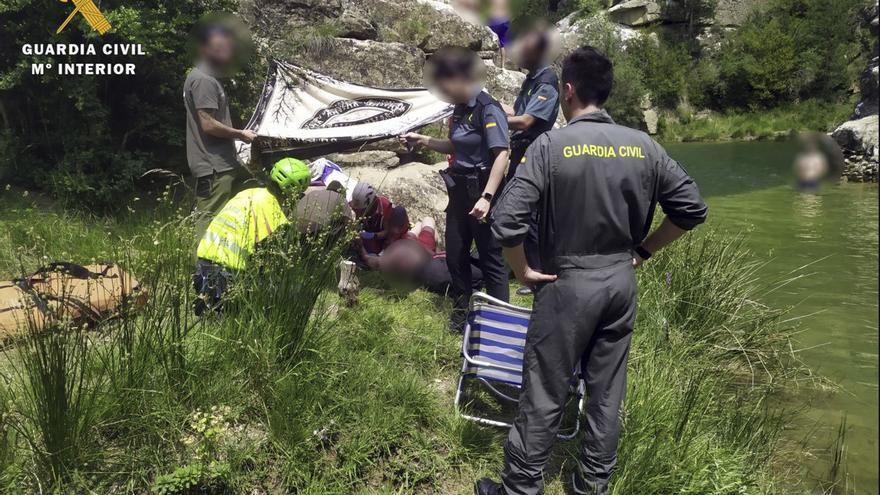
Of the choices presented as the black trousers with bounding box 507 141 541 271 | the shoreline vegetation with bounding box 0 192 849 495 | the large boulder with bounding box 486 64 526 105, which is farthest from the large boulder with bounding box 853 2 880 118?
the shoreline vegetation with bounding box 0 192 849 495

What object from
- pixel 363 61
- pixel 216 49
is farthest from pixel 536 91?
pixel 363 61

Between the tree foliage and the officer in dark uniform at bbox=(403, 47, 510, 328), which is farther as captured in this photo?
the tree foliage

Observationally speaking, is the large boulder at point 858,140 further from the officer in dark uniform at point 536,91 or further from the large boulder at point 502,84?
the large boulder at point 502,84

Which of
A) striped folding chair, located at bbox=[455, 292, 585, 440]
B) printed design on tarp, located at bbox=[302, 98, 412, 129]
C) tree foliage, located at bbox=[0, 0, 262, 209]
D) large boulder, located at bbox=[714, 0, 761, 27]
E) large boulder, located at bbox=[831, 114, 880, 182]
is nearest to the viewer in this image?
large boulder, located at bbox=[831, 114, 880, 182]

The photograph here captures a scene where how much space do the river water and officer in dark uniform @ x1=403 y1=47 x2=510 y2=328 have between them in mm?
1464

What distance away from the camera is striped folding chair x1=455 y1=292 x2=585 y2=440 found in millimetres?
2902

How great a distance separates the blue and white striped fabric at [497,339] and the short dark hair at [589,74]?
44.3 inches

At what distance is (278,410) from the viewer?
2598 millimetres

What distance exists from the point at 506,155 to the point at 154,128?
4627 millimetres

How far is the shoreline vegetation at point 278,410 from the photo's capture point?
87.7 inches

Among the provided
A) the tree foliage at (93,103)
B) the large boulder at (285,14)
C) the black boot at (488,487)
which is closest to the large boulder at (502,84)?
the large boulder at (285,14)

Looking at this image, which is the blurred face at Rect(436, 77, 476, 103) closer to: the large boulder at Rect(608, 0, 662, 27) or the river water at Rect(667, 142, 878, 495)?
the river water at Rect(667, 142, 878, 495)

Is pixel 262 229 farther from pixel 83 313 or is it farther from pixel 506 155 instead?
pixel 506 155

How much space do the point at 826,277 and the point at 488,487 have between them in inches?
229
